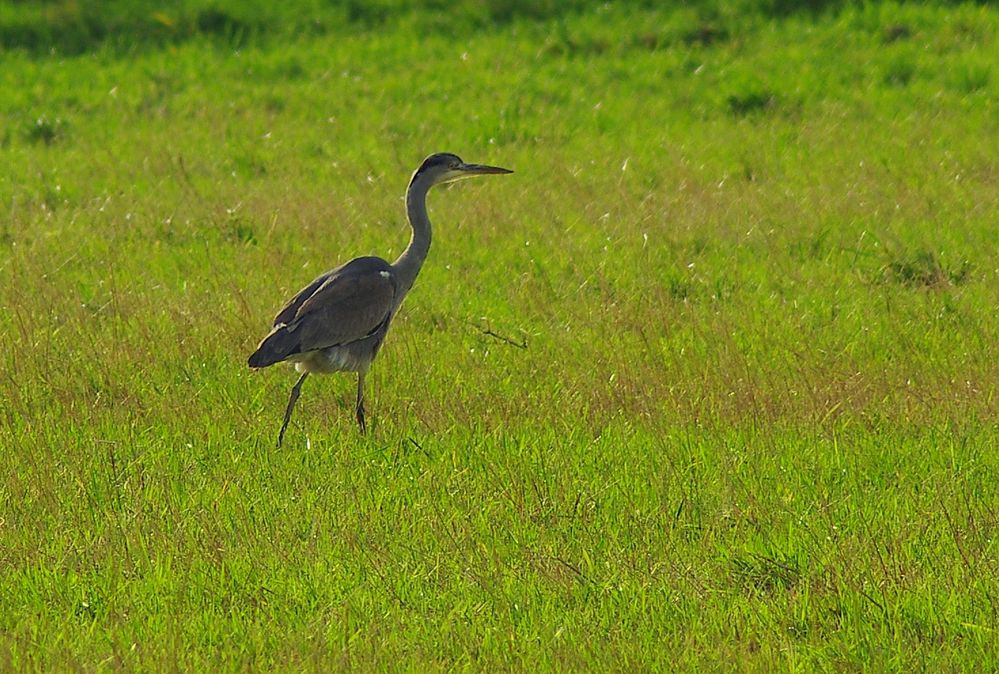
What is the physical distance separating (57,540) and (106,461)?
855mm

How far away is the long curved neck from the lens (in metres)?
7.72

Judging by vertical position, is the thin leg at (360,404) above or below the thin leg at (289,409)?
below

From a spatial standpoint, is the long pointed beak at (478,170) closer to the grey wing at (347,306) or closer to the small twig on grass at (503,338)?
the small twig on grass at (503,338)

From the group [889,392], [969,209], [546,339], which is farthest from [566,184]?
[889,392]

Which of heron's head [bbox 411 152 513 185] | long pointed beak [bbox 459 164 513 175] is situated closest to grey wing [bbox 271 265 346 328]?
heron's head [bbox 411 152 513 185]

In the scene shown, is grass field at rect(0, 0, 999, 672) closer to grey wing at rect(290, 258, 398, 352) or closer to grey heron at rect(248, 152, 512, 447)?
grey heron at rect(248, 152, 512, 447)

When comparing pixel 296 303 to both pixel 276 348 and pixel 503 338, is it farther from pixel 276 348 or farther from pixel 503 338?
pixel 503 338

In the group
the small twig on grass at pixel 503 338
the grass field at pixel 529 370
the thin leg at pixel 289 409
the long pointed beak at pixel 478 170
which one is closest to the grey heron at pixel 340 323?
the thin leg at pixel 289 409

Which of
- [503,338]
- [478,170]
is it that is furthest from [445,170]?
[503,338]

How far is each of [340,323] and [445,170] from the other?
139cm

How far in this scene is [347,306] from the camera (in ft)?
23.4

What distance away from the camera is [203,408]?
6.92 meters

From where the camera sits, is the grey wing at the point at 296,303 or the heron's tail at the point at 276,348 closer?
the heron's tail at the point at 276,348

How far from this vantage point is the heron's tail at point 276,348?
22.1 feet
